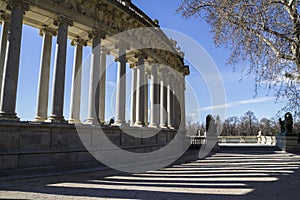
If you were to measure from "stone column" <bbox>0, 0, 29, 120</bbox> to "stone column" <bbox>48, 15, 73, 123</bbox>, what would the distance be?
4.81 meters

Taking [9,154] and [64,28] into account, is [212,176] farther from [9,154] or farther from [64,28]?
[64,28]

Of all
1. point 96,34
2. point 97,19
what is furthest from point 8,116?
point 97,19

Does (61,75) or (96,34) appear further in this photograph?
(96,34)

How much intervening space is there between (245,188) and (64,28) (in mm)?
27149

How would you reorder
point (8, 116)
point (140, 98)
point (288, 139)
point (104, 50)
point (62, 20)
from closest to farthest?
1. point (8, 116)
2. point (62, 20)
3. point (104, 50)
4. point (140, 98)
5. point (288, 139)

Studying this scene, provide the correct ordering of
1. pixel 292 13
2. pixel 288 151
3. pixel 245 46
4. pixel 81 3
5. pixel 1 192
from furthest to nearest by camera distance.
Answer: pixel 288 151
pixel 81 3
pixel 1 192
pixel 245 46
pixel 292 13

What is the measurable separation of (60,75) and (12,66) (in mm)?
5928

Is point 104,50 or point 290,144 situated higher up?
point 104,50

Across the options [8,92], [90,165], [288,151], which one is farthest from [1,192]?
[288,151]

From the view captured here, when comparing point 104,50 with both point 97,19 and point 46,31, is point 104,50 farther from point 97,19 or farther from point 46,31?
point 46,31

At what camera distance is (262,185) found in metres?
21.7

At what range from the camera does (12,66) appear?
28219 millimetres

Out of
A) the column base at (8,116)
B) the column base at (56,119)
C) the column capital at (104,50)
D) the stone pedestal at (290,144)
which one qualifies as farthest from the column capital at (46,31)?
the stone pedestal at (290,144)

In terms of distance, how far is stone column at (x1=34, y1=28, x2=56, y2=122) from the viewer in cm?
3506
